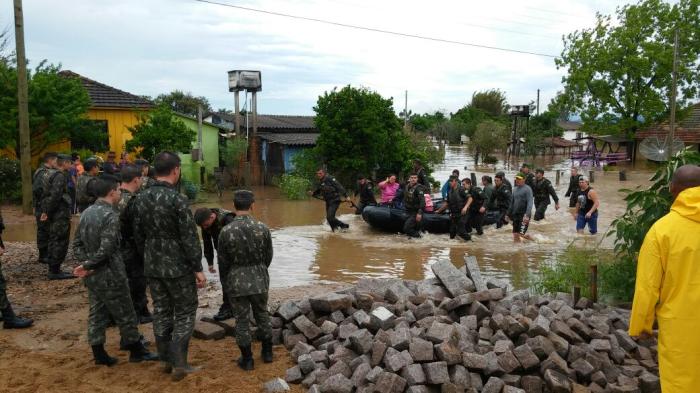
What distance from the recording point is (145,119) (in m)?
19.5

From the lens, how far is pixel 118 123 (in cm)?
2152

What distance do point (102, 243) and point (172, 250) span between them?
69cm

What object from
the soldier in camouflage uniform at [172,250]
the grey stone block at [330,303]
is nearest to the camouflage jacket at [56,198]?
the soldier in camouflage uniform at [172,250]

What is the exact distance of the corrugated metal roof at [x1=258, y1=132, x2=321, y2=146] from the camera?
26094mm

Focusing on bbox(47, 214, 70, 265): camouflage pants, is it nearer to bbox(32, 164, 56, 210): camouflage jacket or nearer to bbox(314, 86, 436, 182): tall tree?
bbox(32, 164, 56, 210): camouflage jacket

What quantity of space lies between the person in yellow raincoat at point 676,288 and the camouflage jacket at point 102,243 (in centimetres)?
424

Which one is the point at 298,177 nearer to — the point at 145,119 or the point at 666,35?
the point at 145,119

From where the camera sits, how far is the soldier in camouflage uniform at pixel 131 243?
17.4 feet

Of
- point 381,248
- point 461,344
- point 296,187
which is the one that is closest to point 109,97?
point 296,187

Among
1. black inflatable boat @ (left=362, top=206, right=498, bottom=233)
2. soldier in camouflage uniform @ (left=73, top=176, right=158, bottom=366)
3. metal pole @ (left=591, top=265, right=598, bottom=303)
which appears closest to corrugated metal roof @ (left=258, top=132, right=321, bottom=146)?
black inflatable boat @ (left=362, top=206, right=498, bottom=233)

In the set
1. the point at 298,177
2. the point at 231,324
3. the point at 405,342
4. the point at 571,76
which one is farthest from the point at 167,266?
the point at 571,76

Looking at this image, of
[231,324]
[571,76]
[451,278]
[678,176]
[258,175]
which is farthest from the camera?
[571,76]

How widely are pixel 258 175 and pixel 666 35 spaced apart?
85.0 ft

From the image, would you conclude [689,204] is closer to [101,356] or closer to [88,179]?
[101,356]
